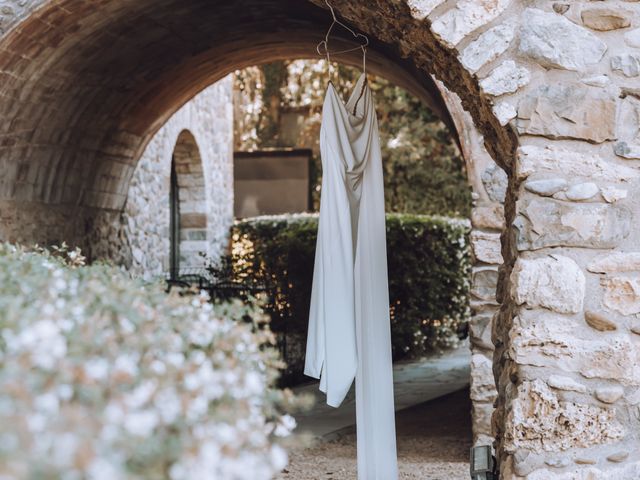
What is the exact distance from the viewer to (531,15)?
2596mm

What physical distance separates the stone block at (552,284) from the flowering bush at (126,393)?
3.59 ft

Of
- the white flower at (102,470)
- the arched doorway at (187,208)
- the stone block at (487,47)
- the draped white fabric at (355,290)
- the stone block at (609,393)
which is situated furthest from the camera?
the arched doorway at (187,208)

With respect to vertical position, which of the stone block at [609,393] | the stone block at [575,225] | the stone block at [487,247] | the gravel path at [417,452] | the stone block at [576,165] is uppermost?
the stone block at [576,165]

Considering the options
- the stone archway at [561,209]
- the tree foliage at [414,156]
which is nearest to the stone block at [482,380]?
the stone archway at [561,209]

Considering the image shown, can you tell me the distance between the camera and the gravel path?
4223 mm

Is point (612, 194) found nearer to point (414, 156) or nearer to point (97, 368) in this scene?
point (97, 368)

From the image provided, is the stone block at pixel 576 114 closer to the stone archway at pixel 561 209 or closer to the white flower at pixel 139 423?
the stone archway at pixel 561 209

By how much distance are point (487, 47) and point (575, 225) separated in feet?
2.10

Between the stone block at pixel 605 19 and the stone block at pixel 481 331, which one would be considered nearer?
the stone block at pixel 605 19

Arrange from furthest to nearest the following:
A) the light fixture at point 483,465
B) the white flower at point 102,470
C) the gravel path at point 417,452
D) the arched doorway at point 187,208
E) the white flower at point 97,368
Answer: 1. the arched doorway at point 187,208
2. the gravel path at point 417,452
3. the light fixture at point 483,465
4. the white flower at point 97,368
5. the white flower at point 102,470

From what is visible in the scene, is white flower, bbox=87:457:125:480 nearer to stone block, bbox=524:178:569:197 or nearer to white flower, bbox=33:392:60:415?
white flower, bbox=33:392:60:415

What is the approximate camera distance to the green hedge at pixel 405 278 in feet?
24.6

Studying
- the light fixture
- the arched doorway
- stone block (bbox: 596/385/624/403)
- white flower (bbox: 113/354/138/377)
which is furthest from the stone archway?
the arched doorway

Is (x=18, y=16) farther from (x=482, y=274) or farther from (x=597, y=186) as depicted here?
(x=597, y=186)
